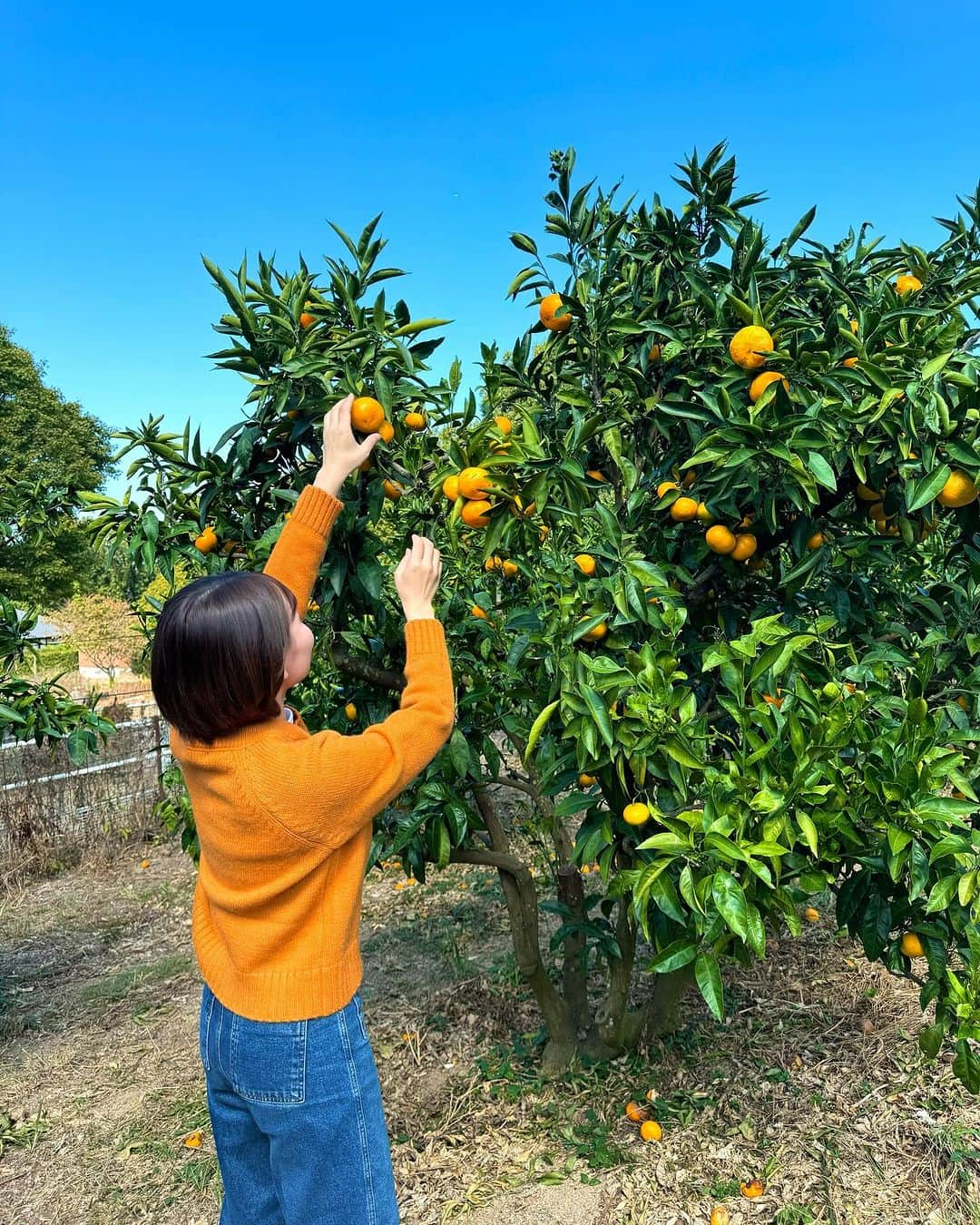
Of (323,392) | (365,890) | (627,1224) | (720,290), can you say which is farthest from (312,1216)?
(365,890)

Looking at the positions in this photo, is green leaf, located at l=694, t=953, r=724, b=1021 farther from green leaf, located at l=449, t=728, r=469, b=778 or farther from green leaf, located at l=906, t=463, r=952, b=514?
green leaf, located at l=906, t=463, r=952, b=514

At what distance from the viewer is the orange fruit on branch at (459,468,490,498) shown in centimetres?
170

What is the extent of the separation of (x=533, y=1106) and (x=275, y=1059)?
1617 mm

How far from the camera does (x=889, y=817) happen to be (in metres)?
1.55

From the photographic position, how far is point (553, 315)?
1.96 m

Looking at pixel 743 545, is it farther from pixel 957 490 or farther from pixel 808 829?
pixel 808 829

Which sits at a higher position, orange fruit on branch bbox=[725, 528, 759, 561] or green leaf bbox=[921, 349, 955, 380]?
green leaf bbox=[921, 349, 955, 380]

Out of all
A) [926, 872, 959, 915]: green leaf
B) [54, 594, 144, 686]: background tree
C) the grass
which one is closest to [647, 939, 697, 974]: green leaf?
[926, 872, 959, 915]: green leaf

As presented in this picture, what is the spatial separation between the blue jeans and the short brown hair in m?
0.50

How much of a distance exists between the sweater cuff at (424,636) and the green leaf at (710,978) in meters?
0.71

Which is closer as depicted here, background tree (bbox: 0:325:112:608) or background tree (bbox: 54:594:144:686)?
background tree (bbox: 0:325:112:608)

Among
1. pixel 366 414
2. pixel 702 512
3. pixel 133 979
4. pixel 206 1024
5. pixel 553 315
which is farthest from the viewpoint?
pixel 133 979

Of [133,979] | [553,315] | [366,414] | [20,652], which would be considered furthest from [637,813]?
[133,979]

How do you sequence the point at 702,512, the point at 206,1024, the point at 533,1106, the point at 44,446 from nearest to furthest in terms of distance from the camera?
the point at 206,1024, the point at 702,512, the point at 533,1106, the point at 44,446
